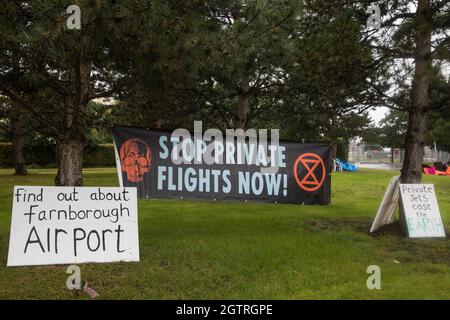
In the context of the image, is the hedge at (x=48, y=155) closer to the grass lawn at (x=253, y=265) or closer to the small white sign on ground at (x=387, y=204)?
the grass lawn at (x=253, y=265)

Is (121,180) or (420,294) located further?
(121,180)

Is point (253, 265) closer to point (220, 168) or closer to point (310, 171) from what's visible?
point (220, 168)

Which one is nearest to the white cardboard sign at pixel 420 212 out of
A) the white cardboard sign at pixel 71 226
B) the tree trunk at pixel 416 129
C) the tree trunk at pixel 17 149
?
the tree trunk at pixel 416 129

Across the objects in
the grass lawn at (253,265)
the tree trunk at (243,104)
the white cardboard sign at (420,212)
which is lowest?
the grass lawn at (253,265)

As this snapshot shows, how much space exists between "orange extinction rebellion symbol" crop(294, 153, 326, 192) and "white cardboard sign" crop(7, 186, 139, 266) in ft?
16.2

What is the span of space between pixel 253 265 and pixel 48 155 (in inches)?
1140

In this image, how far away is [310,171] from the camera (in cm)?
956

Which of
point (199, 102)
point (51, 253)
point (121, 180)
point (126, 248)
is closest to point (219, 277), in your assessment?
point (126, 248)

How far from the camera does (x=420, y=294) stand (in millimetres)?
4492

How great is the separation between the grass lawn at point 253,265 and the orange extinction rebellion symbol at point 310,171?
A: 34.1 inches

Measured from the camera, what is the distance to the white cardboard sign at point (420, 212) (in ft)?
23.7

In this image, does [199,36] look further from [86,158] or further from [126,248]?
[86,158]

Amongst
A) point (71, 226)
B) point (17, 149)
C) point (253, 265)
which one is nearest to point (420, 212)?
point (253, 265)
